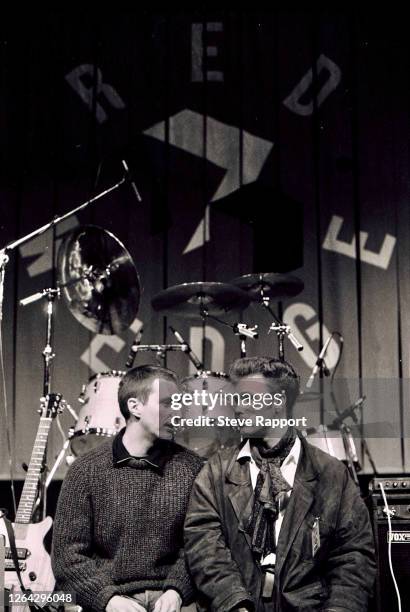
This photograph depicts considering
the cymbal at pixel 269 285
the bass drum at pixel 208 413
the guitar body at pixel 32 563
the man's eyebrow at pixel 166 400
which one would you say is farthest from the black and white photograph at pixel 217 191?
the man's eyebrow at pixel 166 400

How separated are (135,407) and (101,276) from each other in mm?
1692

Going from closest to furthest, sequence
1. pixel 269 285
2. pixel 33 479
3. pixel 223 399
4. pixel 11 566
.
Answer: pixel 11 566 → pixel 33 479 → pixel 223 399 → pixel 269 285

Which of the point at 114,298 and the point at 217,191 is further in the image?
the point at 217,191

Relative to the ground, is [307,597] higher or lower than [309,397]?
lower

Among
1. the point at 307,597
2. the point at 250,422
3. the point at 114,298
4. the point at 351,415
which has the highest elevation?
the point at 114,298

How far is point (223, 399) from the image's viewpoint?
4188 mm

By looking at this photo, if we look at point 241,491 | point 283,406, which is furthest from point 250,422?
point 241,491

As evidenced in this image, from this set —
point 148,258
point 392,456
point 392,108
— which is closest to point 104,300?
point 148,258

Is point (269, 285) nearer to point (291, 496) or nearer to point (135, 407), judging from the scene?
point (135, 407)

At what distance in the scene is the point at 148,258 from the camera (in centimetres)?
586

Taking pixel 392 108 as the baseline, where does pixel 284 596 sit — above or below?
below

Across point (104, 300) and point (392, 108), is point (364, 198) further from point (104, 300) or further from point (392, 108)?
point (104, 300)

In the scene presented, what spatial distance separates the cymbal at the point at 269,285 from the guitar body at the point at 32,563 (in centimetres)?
194

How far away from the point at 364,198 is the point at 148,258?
1.61 m
